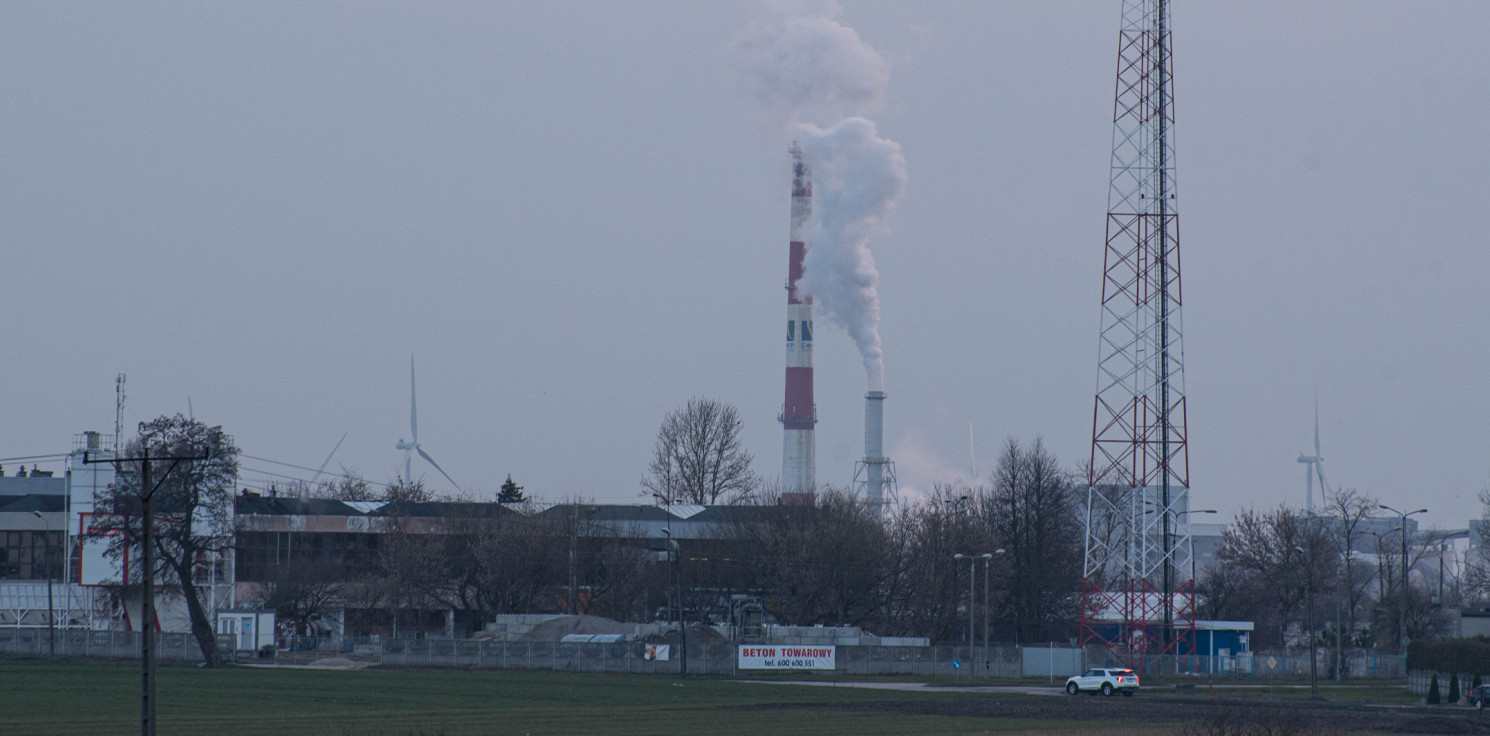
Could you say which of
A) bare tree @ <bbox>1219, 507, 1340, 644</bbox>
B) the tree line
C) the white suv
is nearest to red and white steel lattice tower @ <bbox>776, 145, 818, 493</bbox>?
the tree line

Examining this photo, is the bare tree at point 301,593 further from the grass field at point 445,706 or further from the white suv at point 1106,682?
the white suv at point 1106,682

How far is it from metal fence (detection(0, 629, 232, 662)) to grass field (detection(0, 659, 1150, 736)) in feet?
42.6

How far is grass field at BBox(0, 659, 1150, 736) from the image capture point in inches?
1570

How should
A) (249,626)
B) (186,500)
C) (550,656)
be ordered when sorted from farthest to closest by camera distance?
(249,626)
(550,656)
(186,500)

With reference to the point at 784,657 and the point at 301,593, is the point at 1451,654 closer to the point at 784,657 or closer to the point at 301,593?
the point at 784,657

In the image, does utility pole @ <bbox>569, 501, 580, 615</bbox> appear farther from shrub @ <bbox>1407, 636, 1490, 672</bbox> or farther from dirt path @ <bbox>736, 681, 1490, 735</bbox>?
shrub @ <bbox>1407, 636, 1490, 672</bbox>

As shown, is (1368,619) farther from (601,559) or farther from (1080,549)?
(601,559)

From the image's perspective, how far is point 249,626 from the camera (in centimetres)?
9125

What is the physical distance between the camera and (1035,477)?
4114 inches

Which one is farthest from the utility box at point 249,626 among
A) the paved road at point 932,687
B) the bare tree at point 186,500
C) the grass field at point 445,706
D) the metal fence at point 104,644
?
the paved road at point 932,687

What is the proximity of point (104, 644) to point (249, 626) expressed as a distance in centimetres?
842

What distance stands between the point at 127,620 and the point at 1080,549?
2448 inches

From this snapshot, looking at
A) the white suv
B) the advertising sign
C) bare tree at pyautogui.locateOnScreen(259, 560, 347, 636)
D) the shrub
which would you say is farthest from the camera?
bare tree at pyautogui.locateOnScreen(259, 560, 347, 636)

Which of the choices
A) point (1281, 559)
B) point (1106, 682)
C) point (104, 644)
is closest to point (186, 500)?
point (104, 644)
